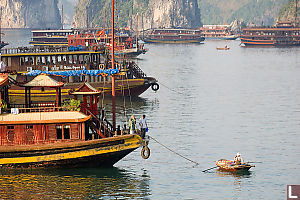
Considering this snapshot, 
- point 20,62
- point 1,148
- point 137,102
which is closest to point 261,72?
point 137,102

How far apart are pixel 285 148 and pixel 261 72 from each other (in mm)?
61557

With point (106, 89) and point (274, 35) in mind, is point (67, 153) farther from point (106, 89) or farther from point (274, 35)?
point (274, 35)

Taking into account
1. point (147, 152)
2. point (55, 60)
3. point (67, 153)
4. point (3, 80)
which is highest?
point (55, 60)

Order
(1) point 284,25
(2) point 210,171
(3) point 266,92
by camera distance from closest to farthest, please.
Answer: (2) point 210,171, (3) point 266,92, (1) point 284,25

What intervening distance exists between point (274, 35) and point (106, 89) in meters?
125

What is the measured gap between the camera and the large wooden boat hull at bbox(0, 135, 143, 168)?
3169 centimetres

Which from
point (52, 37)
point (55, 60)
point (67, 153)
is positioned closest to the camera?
point (67, 153)

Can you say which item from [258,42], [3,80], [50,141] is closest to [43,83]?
[3,80]

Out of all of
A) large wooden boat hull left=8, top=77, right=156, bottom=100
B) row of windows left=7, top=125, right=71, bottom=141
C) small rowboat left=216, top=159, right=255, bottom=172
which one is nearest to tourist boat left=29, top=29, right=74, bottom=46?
large wooden boat hull left=8, top=77, right=156, bottom=100

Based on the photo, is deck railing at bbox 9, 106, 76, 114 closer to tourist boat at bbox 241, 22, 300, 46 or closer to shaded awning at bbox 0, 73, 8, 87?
shaded awning at bbox 0, 73, 8, 87

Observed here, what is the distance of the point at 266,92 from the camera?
238 feet

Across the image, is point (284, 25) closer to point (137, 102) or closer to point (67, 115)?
point (137, 102)

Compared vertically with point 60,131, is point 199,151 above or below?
below

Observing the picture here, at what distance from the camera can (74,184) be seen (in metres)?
31.0
